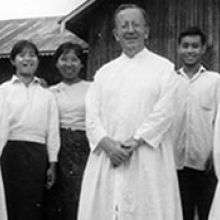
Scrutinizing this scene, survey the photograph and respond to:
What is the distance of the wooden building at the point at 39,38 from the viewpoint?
1577 centimetres

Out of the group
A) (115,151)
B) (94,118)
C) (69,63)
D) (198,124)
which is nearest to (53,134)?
(69,63)

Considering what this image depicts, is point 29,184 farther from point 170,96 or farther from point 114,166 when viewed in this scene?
point 170,96

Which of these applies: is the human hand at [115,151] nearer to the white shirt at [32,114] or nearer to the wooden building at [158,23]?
the white shirt at [32,114]

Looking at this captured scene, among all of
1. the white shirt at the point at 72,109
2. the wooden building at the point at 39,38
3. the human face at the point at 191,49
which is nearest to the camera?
the human face at the point at 191,49

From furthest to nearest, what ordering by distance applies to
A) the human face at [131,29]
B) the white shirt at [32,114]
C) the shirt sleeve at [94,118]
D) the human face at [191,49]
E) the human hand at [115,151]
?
the white shirt at [32,114], the human face at [191,49], the human face at [131,29], the shirt sleeve at [94,118], the human hand at [115,151]

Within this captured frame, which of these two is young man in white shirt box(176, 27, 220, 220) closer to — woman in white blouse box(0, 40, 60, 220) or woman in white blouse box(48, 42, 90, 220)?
woman in white blouse box(48, 42, 90, 220)

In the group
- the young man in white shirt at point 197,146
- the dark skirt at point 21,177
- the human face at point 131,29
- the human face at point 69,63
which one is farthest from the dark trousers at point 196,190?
the human face at point 69,63

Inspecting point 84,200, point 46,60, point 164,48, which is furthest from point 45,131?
point 46,60

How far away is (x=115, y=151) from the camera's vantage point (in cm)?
517

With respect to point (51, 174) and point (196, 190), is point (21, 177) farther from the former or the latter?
point (196, 190)

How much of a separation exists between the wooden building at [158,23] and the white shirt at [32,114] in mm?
6604

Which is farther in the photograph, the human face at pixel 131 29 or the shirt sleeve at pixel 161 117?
the human face at pixel 131 29

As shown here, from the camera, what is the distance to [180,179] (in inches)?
234

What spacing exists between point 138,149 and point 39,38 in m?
12.3
